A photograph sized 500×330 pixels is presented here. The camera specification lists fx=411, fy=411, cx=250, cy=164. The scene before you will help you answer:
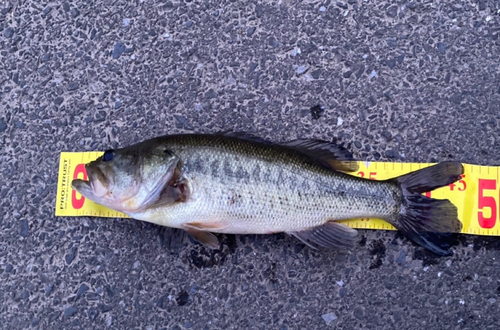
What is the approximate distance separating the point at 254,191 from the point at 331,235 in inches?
23.7

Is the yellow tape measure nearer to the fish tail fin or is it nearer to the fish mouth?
the fish tail fin

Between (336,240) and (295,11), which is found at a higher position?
(295,11)

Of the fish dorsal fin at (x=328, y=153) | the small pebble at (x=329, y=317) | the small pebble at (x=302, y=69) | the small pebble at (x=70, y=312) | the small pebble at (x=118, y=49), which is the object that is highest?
the small pebble at (x=118, y=49)

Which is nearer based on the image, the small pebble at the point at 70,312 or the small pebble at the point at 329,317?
the small pebble at the point at 329,317

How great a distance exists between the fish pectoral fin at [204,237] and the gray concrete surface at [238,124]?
240mm

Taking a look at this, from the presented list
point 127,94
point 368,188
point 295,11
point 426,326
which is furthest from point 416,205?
point 127,94

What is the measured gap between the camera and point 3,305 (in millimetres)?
3014

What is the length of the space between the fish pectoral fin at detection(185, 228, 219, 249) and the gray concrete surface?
24 cm

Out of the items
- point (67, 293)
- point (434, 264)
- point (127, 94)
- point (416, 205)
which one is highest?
point (127, 94)

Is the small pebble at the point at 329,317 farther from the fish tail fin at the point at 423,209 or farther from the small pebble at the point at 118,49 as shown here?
the small pebble at the point at 118,49

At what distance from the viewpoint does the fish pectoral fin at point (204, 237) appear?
Answer: 2707 millimetres

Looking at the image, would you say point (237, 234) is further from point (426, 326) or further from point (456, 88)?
point (456, 88)

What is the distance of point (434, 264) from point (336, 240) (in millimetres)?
752

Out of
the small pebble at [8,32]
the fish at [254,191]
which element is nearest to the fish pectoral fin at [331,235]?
the fish at [254,191]
